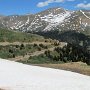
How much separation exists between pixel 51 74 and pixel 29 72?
1.44 metres

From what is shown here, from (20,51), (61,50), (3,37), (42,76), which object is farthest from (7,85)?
(3,37)

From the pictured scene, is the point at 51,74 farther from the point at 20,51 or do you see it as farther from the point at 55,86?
the point at 20,51

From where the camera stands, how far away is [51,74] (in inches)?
787

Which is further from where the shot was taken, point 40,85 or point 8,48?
point 8,48

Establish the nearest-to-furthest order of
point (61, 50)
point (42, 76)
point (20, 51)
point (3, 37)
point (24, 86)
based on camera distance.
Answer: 1. point (24, 86)
2. point (42, 76)
3. point (20, 51)
4. point (61, 50)
5. point (3, 37)

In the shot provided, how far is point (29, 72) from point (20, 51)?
96114mm

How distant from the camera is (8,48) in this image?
11712 centimetres

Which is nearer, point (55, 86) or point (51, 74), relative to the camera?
point (55, 86)

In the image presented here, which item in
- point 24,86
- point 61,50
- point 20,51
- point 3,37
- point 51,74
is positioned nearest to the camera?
point 24,86

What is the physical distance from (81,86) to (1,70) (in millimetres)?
5047

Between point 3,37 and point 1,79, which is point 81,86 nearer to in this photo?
point 1,79

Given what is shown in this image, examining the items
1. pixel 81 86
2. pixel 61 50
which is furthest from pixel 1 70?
pixel 61 50

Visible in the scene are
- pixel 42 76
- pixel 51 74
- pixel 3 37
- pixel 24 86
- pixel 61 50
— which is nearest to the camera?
pixel 24 86

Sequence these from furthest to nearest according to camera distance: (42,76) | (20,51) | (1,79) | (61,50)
Result: (61,50) → (20,51) → (42,76) → (1,79)
